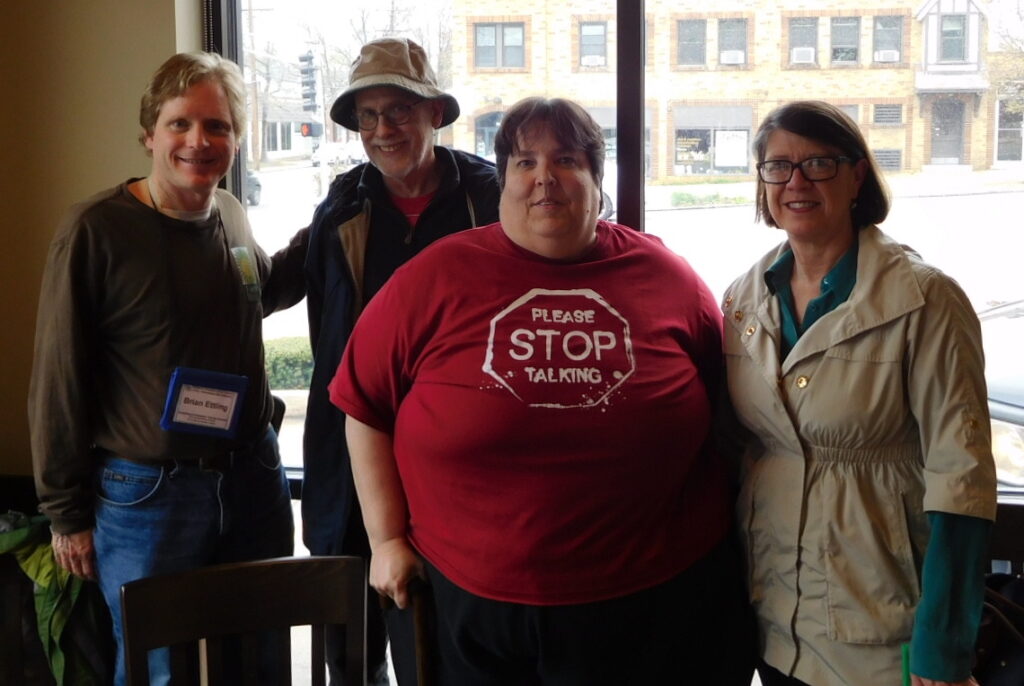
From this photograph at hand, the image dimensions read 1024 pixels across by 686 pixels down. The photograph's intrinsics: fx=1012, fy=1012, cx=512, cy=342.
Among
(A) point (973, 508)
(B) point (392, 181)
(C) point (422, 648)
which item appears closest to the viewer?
(A) point (973, 508)

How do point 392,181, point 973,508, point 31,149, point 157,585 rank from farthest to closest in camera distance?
1. point 31,149
2. point 392,181
3. point 157,585
4. point 973,508

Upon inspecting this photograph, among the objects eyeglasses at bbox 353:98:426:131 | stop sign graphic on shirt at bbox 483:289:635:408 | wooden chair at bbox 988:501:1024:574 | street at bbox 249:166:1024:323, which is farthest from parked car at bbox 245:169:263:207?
wooden chair at bbox 988:501:1024:574

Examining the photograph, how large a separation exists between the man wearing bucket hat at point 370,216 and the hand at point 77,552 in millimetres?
463

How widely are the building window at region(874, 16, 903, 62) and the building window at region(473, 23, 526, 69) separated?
0.94m

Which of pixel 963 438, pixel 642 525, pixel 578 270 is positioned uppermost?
pixel 578 270

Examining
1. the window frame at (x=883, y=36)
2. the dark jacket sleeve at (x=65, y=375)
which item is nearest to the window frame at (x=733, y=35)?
the window frame at (x=883, y=36)

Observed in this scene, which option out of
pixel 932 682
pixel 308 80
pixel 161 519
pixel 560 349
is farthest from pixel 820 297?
pixel 308 80

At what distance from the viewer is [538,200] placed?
1834 mm

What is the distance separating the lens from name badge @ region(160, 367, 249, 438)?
2100 millimetres

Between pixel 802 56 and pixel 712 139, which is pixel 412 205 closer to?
pixel 712 139

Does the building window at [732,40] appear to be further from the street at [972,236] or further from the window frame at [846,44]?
the street at [972,236]

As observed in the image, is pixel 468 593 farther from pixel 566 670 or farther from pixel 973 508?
pixel 973 508

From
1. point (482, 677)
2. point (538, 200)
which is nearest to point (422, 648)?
point (482, 677)

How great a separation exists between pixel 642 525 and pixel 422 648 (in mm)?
452
